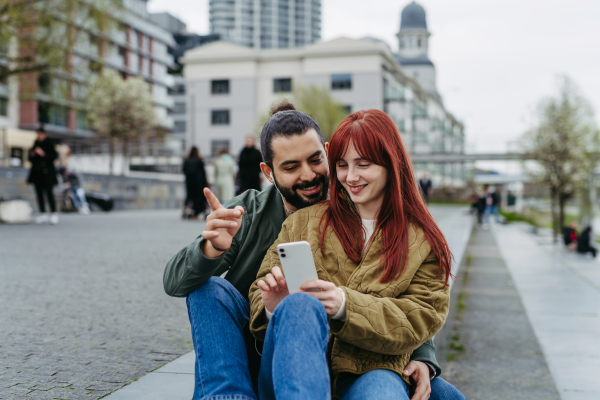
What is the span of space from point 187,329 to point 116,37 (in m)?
13.5

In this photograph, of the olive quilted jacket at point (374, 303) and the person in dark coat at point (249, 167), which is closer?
the olive quilted jacket at point (374, 303)

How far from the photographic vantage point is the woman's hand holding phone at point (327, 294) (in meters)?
1.95

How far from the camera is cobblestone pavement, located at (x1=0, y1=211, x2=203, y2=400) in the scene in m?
2.69

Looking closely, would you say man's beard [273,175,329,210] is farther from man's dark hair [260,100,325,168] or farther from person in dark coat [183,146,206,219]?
person in dark coat [183,146,206,219]

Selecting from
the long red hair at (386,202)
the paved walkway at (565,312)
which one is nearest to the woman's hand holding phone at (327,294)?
the long red hair at (386,202)

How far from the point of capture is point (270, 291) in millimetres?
2098

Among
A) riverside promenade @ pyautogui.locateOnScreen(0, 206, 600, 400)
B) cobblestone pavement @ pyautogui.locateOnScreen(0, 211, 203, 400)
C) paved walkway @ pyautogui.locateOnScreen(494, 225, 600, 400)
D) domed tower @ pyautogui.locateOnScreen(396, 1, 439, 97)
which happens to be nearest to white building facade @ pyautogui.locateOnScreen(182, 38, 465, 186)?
paved walkway @ pyautogui.locateOnScreen(494, 225, 600, 400)

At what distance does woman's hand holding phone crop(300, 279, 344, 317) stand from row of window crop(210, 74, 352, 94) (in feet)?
170

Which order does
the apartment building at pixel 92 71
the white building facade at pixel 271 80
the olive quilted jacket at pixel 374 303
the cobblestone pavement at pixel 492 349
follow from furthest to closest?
the white building facade at pixel 271 80, the apartment building at pixel 92 71, the cobblestone pavement at pixel 492 349, the olive quilted jacket at pixel 374 303

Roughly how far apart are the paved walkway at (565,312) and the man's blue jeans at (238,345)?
2256mm

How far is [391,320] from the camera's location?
1994mm

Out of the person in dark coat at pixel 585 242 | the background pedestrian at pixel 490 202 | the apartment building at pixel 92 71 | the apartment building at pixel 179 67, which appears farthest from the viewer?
the apartment building at pixel 179 67

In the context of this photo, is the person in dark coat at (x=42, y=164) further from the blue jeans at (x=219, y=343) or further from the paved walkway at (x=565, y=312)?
the blue jeans at (x=219, y=343)

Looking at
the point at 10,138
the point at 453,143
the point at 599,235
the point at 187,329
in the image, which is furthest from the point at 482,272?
the point at 453,143
